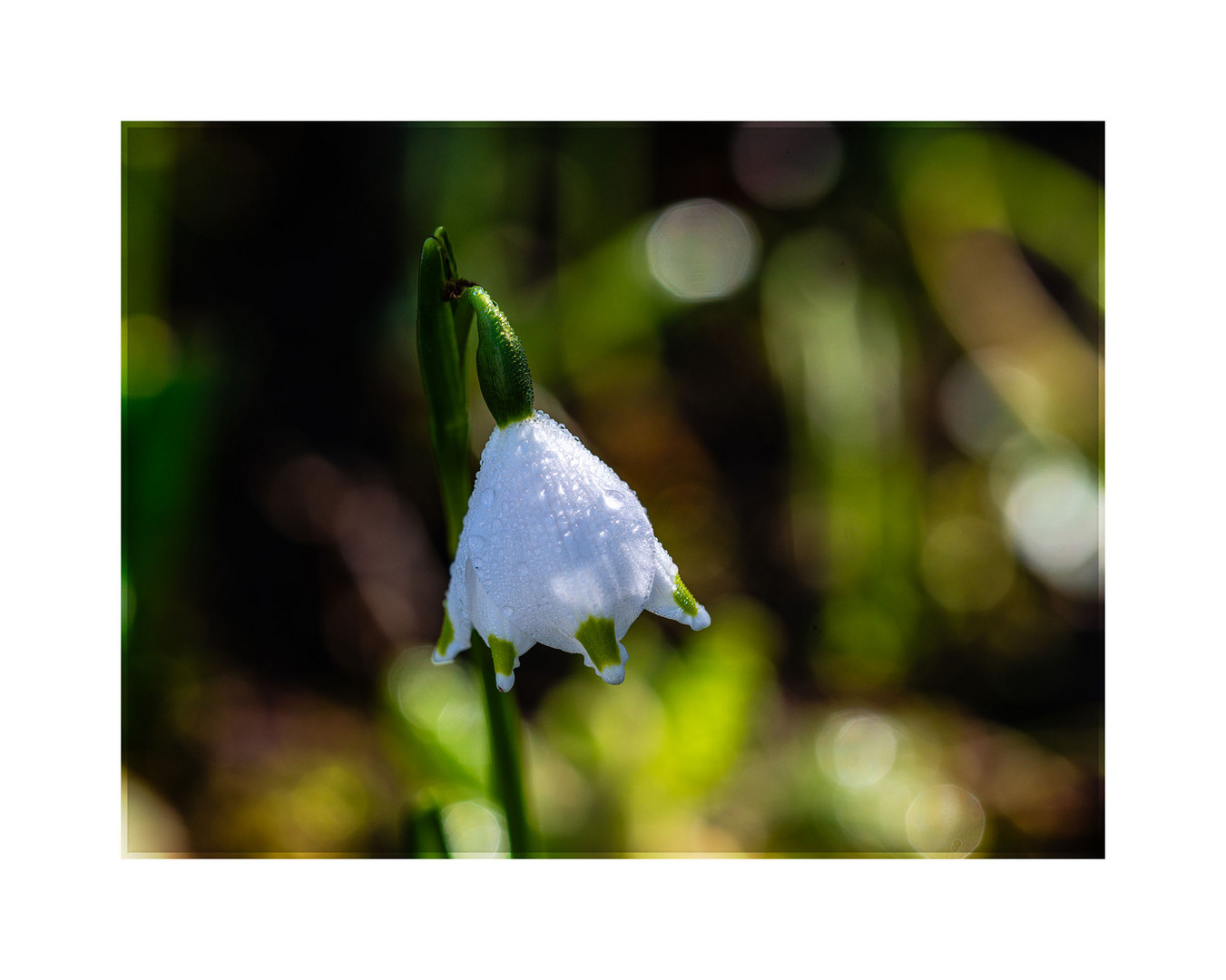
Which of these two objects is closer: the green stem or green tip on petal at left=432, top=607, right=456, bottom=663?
green tip on petal at left=432, top=607, right=456, bottom=663

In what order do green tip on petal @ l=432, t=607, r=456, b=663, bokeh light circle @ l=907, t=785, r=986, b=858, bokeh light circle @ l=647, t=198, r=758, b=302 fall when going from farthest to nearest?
bokeh light circle @ l=647, t=198, r=758, b=302, bokeh light circle @ l=907, t=785, r=986, b=858, green tip on petal @ l=432, t=607, r=456, b=663

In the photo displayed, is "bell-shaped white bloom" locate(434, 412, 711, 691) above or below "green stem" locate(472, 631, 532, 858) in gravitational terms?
above

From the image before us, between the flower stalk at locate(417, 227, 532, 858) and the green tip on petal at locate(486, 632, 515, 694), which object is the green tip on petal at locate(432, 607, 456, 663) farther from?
the green tip on petal at locate(486, 632, 515, 694)

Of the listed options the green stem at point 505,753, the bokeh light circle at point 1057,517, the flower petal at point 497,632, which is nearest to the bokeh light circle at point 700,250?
the bokeh light circle at point 1057,517

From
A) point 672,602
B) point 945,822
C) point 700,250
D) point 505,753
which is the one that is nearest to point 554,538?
point 672,602

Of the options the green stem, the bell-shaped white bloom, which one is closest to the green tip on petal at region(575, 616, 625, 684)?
the bell-shaped white bloom

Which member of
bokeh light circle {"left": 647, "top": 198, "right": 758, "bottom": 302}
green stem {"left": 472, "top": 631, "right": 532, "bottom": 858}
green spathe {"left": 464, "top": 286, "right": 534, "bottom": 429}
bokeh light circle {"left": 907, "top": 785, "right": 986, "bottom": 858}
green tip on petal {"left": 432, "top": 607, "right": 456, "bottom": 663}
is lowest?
bokeh light circle {"left": 907, "top": 785, "right": 986, "bottom": 858}

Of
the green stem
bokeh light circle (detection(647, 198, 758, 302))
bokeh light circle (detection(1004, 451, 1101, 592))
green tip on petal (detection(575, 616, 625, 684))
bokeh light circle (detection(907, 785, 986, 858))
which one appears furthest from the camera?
bokeh light circle (detection(647, 198, 758, 302))

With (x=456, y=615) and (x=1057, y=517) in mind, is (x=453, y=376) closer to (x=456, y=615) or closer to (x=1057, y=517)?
(x=456, y=615)
